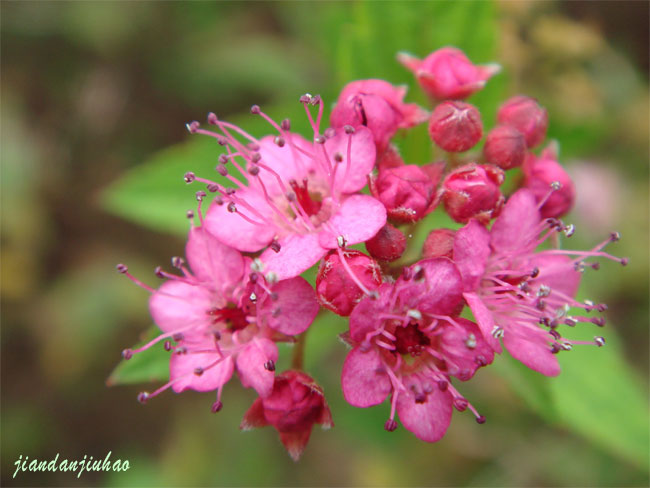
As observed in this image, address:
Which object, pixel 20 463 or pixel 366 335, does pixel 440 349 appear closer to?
pixel 366 335

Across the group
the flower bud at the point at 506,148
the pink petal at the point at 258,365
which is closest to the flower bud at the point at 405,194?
the flower bud at the point at 506,148

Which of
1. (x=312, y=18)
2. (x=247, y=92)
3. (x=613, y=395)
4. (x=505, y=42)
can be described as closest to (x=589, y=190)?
(x=505, y=42)

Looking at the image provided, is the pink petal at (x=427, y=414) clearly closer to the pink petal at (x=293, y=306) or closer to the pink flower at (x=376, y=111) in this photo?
the pink petal at (x=293, y=306)

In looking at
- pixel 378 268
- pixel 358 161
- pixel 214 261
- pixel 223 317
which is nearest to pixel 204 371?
pixel 223 317

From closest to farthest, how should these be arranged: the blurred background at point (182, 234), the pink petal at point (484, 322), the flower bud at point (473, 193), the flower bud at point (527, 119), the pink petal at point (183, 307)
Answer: the pink petal at point (484, 322) → the flower bud at point (473, 193) → the pink petal at point (183, 307) → the flower bud at point (527, 119) → the blurred background at point (182, 234)

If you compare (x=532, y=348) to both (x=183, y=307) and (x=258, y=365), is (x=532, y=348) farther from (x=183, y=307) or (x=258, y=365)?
(x=183, y=307)
